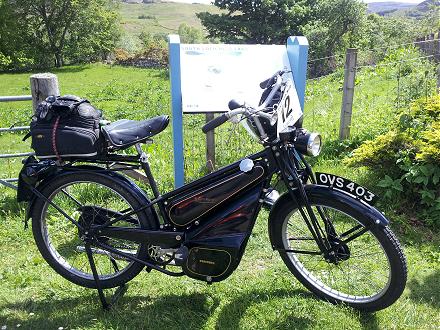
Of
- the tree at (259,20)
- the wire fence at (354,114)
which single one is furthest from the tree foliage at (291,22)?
the wire fence at (354,114)

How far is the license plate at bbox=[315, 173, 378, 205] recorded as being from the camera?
2785 millimetres

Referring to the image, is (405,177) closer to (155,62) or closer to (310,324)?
(310,324)

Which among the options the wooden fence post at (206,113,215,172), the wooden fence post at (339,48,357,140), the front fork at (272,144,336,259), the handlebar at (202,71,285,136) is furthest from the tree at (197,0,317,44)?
the front fork at (272,144,336,259)

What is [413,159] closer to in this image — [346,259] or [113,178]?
[346,259]

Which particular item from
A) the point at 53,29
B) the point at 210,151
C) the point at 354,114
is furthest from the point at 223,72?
the point at 53,29

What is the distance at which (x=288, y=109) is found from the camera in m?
2.78

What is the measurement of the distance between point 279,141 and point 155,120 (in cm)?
89

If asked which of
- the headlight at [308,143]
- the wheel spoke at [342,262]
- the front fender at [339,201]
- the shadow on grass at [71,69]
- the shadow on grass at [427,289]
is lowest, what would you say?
the shadow on grass at [71,69]

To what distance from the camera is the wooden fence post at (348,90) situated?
604cm

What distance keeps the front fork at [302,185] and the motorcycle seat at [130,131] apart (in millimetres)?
831

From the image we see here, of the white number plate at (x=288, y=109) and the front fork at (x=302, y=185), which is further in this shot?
the front fork at (x=302, y=185)

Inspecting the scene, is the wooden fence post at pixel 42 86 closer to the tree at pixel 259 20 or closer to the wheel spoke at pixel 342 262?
the wheel spoke at pixel 342 262

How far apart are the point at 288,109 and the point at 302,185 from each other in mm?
496

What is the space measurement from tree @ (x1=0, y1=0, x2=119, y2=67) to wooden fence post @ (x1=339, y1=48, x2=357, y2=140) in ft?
116
